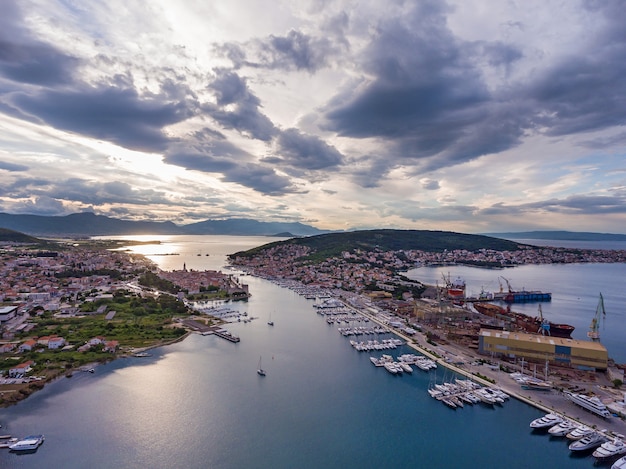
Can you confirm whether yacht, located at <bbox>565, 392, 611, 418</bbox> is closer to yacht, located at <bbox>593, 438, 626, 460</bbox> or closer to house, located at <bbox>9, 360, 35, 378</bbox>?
yacht, located at <bbox>593, 438, 626, 460</bbox>

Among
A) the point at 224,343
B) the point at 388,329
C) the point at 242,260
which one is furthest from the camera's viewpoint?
the point at 242,260

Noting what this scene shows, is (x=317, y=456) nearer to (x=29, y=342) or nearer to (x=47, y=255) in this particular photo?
(x=29, y=342)

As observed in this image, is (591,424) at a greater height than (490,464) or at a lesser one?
greater

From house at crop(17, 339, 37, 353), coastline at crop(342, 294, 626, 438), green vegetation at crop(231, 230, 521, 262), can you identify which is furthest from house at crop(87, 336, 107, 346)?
green vegetation at crop(231, 230, 521, 262)

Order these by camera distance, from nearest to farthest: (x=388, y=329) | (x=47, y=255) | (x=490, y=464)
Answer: (x=490, y=464) → (x=388, y=329) → (x=47, y=255)

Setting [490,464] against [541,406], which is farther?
[541,406]

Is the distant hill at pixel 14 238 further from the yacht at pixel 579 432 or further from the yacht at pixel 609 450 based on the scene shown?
the yacht at pixel 609 450

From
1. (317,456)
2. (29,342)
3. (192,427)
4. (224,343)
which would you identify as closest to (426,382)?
(317,456)
